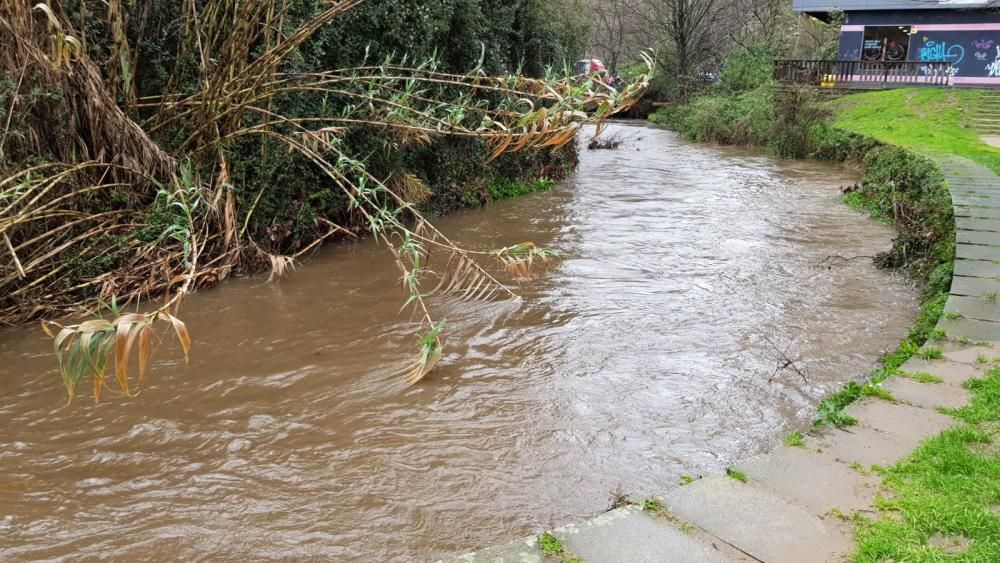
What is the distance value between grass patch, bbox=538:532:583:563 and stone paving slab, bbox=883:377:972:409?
7.13 feet

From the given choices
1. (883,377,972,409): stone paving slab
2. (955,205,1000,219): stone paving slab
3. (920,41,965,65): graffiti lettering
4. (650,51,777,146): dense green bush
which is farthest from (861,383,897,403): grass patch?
(920,41,965,65): graffiti lettering

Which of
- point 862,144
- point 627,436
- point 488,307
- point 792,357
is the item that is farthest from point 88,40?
point 862,144

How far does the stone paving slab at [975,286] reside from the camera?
5117 mm

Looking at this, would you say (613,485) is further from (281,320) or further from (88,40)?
(88,40)

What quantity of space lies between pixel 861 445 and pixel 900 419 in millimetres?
384

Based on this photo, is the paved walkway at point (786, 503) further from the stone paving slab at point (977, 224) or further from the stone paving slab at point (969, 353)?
the stone paving slab at point (977, 224)

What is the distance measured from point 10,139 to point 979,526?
21.0ft

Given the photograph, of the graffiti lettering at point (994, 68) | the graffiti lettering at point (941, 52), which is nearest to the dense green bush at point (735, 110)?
the graffiti lettering at point (941, 52)

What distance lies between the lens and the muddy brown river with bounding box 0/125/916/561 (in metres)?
3.23

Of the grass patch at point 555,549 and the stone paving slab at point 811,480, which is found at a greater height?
the grass patch at point 555,549

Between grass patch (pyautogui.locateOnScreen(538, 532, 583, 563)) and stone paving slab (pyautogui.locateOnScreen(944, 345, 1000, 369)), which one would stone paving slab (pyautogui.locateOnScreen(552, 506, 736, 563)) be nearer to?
grass patch (pyautogui.locateOnScreen(538, 532, 583, 563))

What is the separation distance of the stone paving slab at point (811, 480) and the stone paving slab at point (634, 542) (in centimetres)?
53

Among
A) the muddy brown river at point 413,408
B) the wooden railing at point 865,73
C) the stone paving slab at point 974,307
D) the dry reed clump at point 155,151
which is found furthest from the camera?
the wooden railing at point 865,73

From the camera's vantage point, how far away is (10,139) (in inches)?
212
